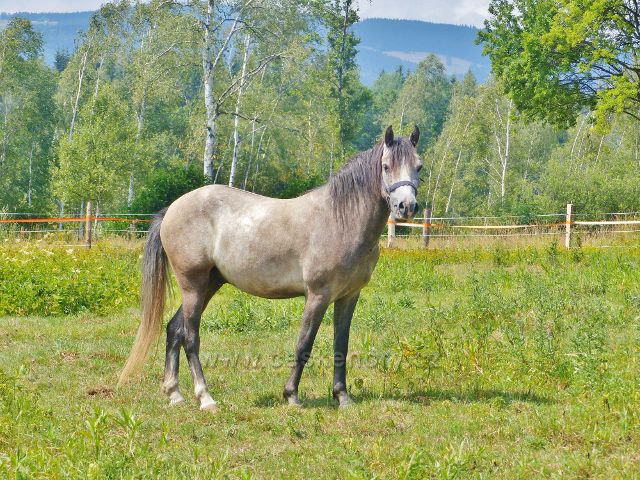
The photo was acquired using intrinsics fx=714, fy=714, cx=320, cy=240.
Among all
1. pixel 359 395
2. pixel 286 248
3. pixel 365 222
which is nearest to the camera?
pixel 365 222

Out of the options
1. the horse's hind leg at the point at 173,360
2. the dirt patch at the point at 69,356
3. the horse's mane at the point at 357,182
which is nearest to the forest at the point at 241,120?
the dirt patch at the point at 69,356

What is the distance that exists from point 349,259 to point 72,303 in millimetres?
6786

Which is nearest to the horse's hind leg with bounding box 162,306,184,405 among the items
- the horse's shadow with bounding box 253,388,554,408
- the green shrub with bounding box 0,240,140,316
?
the horse's shadow with bounding box 253,388,554,408

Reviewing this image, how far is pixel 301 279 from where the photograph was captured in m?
6.04

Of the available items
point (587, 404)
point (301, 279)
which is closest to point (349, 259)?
point (301, 279)

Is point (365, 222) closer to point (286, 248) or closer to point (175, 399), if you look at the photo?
point (286, 248)

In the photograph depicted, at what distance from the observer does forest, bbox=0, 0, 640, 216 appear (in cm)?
2650

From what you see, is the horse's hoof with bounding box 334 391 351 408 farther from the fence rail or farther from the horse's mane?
the fence rail

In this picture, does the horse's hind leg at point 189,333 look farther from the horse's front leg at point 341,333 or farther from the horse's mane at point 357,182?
the horse's mane at point 357,182

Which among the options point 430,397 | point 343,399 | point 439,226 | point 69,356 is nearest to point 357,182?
point 343,399

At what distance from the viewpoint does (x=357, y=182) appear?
5977 mm

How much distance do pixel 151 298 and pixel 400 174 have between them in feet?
8.77

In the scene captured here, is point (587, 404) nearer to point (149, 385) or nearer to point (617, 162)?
point (149, 385)

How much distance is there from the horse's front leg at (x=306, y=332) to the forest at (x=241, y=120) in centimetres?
1874
